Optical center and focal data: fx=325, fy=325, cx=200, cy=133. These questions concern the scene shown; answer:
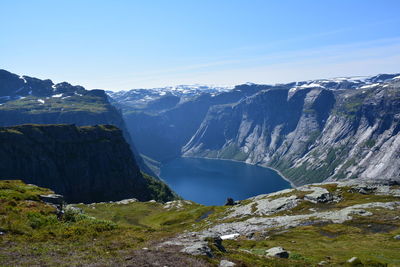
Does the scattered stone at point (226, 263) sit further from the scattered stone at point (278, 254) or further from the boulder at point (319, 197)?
the boulder at point (319, 197)

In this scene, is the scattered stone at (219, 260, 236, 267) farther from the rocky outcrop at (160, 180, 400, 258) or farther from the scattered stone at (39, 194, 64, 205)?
the scattered stone at (39, 194, 64, 205)

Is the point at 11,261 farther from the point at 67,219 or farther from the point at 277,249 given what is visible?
the point at 277,249

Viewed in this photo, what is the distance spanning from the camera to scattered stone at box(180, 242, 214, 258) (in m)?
30.5

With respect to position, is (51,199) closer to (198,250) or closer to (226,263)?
(198,250)

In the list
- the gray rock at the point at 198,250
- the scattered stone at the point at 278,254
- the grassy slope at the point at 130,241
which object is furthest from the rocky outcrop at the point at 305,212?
the gray rock at the point at 198,250

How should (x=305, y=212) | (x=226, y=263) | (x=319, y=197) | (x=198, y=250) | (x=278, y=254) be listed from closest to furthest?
1. (x=226, y=263)
2. (x=198, y=250)
3. (x=278, y=254)
4. (x=305, y=212)
5. (x=319, y=197)

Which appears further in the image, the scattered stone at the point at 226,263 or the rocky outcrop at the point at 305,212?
the rocky outcrop at the point at 305,212

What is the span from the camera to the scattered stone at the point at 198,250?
30.5 meters

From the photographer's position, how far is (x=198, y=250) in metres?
31.2

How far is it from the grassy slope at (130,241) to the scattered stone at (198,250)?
3.64ft

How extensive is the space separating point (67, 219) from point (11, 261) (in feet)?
61.5

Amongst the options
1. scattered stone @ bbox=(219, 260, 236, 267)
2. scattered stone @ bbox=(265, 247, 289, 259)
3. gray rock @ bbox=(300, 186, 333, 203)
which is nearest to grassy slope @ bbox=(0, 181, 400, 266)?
scattered stone @ bbox=(265, 247, 289, 259)

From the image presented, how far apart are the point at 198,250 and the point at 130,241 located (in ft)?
29.2

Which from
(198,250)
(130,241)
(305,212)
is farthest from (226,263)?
(305,212)
